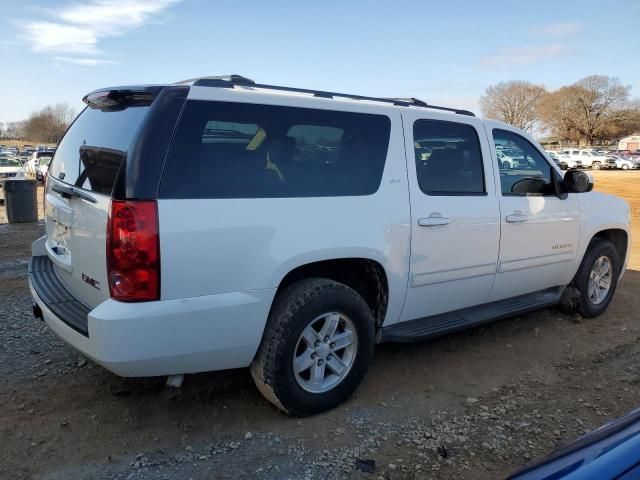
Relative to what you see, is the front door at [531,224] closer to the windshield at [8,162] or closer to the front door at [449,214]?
the front door at [449,214]

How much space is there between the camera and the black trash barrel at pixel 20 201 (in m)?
11.5

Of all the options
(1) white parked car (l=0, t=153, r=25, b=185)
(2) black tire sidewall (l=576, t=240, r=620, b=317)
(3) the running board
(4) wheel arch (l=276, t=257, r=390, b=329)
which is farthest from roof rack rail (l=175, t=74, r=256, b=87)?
(1) white parked car (l=0, t=153, r=25, b=185)

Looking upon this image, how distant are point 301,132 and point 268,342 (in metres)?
1.26

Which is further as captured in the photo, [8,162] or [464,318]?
[8,162]

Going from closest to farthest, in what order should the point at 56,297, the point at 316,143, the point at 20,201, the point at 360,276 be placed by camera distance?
the point at 56,297, the point at 316,143, the point at 360,276, the point at 20,201

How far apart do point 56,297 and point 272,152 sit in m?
1.55

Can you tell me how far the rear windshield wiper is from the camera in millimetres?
2927

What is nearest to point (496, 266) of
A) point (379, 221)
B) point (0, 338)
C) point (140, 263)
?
point (379, 221)

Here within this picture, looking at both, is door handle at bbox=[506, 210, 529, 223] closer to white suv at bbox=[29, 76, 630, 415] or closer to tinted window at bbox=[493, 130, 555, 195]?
white suv at bbox=[29, 76, 630, 415]

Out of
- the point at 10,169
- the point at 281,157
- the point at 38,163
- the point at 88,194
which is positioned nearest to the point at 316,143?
the point at 281,157

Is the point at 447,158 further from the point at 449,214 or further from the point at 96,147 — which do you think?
the point at 96,147

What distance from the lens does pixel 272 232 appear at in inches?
118

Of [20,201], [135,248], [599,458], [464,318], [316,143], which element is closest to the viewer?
[599,458]

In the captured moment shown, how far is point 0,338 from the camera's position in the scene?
4.52 m
